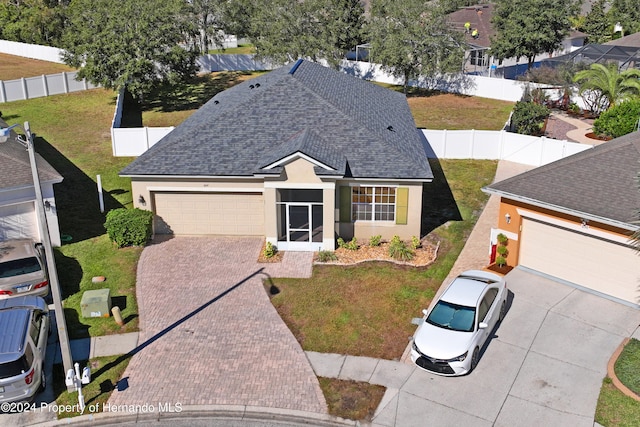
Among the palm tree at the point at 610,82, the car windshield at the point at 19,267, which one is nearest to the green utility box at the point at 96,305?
the car windshield at the point at 19,267

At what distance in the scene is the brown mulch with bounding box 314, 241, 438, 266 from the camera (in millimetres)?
24250

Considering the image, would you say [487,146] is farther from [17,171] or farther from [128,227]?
[17,171]

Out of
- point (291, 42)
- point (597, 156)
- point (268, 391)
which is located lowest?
point (268, 391)

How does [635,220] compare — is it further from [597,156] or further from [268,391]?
[268,391]

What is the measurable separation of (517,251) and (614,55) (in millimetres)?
33182

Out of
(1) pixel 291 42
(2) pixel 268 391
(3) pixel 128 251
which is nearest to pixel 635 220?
(2) pixel 268 391

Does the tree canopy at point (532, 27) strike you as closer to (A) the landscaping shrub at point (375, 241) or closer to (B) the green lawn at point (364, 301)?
(B) the green lawn at point (364, 301)

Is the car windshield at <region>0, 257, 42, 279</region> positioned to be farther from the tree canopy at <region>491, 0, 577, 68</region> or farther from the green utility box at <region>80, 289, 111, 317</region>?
the tree canopy at <region>491, 0, 577, 68</region>

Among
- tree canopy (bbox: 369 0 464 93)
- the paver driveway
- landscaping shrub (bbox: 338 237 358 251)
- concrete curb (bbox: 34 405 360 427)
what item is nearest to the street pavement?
the paver driveway

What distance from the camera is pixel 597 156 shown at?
23000 millimetres

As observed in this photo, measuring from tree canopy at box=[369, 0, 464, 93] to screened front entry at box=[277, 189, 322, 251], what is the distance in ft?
78.7

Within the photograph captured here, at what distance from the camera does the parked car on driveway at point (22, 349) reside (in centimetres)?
1567

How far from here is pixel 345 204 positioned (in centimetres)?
2558

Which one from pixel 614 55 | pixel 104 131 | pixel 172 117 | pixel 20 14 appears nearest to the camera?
pixel 104 131
